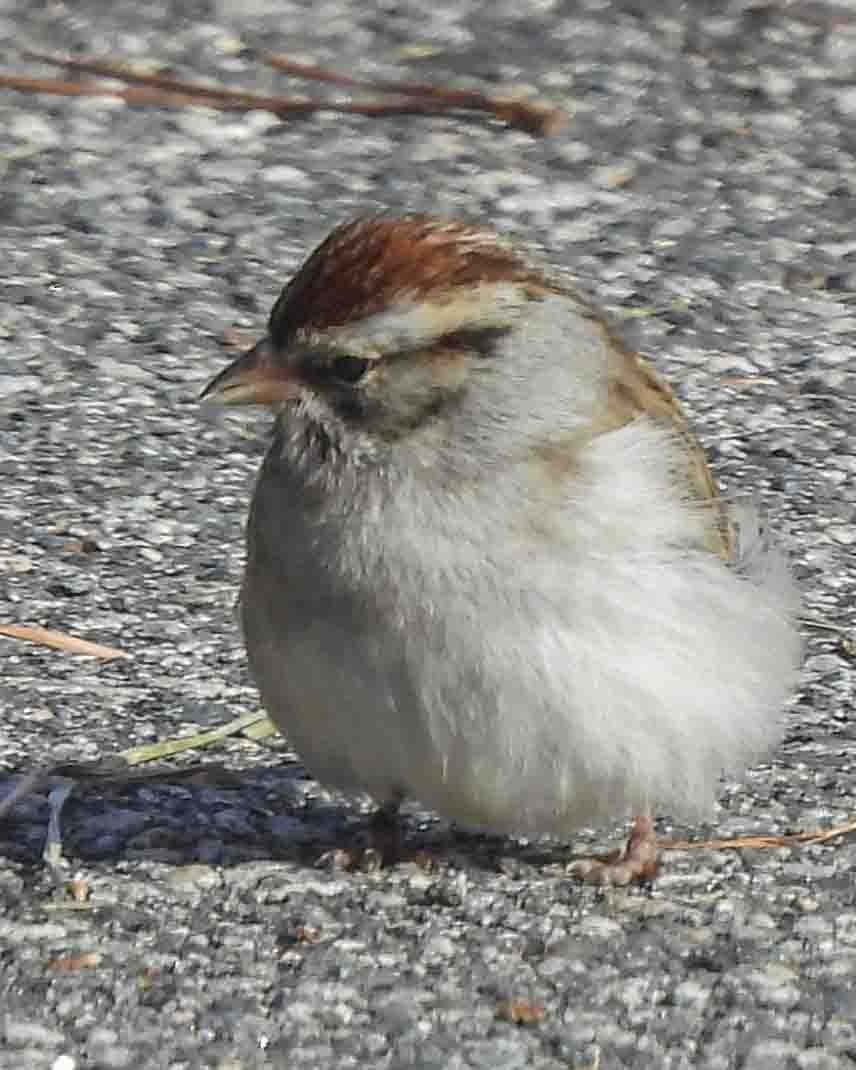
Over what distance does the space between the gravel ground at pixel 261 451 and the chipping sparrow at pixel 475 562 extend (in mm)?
278

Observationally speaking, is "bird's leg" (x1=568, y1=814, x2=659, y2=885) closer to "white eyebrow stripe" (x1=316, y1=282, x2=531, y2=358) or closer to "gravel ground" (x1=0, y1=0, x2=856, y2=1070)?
"gravel ground" (x1=0, y1=0, x2=856, y2=1070)

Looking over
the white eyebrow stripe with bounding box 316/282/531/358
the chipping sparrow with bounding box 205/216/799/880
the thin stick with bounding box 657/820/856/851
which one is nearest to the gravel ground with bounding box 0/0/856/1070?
the thin stick with bounding box 657/820/856/851

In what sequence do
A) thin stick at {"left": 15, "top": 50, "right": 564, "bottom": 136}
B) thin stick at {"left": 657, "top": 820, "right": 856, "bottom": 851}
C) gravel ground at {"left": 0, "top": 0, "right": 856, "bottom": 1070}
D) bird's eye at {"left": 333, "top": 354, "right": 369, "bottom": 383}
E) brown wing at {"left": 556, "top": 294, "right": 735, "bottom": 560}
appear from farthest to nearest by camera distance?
thin stick at {"left": 15, "top": 50, "right": 564, "bottom": 136}
thin stick at {"left": 657, "top": 820, "right": 856, "bottom": 851}
brown wing at {"left": 556, "top": 294, "right": 735, "bottom": 560}
bird's eye at {"left": 333, "top": 354, "right": 369, "bottom": 383}
gravel ground at {"left": 0, "top": 0, "right": 856, "bottom": 1070}

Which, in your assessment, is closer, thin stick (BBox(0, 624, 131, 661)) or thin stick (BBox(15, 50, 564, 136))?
thin stick (BBox(0, 624, 131, 661))

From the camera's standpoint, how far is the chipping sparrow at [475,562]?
4.51 metres

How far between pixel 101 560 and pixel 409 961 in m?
1.74

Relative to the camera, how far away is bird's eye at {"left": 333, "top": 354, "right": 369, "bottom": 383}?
463 centimetres

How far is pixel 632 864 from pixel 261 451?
1984mm

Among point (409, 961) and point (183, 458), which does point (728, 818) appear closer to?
point (409, 961)

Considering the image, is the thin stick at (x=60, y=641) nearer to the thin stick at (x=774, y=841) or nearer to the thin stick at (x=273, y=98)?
the thin stick at (x=774, y=841)

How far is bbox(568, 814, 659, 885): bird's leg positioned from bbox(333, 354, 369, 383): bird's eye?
0.94 m

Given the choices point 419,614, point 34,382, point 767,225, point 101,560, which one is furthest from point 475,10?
point 419,614

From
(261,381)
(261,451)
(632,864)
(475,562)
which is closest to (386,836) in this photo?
(632,864)

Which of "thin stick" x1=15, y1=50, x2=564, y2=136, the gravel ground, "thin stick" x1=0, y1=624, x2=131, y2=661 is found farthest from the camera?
"thin stick" x1=15, y1=50, x2=564, y2=136
